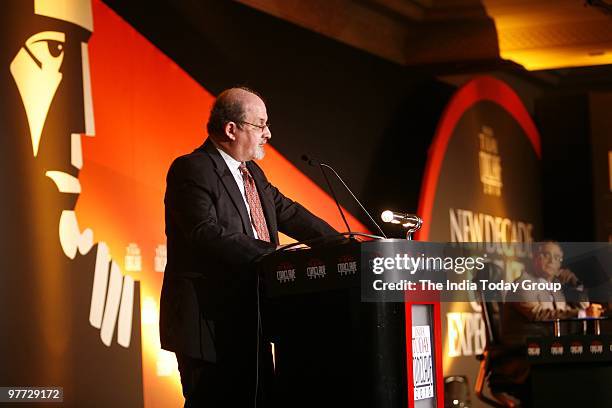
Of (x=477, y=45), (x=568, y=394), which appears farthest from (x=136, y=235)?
(x=477, y=45)

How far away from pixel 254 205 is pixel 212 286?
0.37 metres

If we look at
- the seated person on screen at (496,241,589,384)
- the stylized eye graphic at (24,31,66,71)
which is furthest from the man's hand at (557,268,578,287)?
the stylized eye graphic at (24,31,66,71)

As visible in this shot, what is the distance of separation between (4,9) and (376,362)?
242 cm

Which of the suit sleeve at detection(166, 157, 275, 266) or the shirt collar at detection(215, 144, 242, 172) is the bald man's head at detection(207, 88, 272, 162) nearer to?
the shirt collar at detection(215, 144, 242, 172)

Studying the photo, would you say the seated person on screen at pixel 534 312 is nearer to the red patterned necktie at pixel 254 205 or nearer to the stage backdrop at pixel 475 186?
the stage backdrop at pixel 475 186

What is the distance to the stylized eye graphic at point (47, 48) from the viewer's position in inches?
174

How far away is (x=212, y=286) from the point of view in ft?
10.8

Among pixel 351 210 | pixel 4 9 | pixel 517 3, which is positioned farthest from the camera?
pixel 517 3

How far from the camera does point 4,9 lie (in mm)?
4355

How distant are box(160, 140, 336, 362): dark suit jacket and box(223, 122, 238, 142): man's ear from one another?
12 cm

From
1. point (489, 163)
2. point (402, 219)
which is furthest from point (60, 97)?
point (489, 163)

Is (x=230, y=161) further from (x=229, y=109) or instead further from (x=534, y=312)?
(x=534, y=312)

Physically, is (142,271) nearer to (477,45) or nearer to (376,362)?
(376,362)

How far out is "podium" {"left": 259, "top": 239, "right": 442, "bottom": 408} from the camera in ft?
9.80
